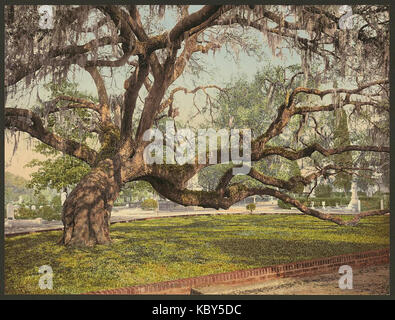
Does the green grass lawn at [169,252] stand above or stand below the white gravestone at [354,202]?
below

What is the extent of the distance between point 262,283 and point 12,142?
7309 mm

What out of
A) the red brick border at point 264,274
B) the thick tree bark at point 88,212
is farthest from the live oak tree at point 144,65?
the red brick border at point 264,274

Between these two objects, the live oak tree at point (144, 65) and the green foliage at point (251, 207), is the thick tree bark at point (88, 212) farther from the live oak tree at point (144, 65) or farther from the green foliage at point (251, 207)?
the green foliage at point (251, 207)

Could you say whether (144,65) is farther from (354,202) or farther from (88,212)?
(354,202)

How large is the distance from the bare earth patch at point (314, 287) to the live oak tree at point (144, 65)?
2.98 meters

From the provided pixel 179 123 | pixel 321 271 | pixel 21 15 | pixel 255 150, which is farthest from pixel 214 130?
pixel 21 15

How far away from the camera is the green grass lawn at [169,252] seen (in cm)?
860

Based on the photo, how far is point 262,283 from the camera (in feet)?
28.3

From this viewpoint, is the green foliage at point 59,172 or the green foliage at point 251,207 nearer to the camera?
the green foliage at point 59,172

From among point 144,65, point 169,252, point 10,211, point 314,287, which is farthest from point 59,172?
point 314,287

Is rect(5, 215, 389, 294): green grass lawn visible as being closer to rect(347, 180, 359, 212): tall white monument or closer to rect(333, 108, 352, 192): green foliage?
rect(333, 108, 352, 192): green foliage

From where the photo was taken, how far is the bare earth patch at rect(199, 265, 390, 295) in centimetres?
800

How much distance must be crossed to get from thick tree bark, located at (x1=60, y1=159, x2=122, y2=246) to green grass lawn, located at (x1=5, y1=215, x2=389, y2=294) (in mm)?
305
